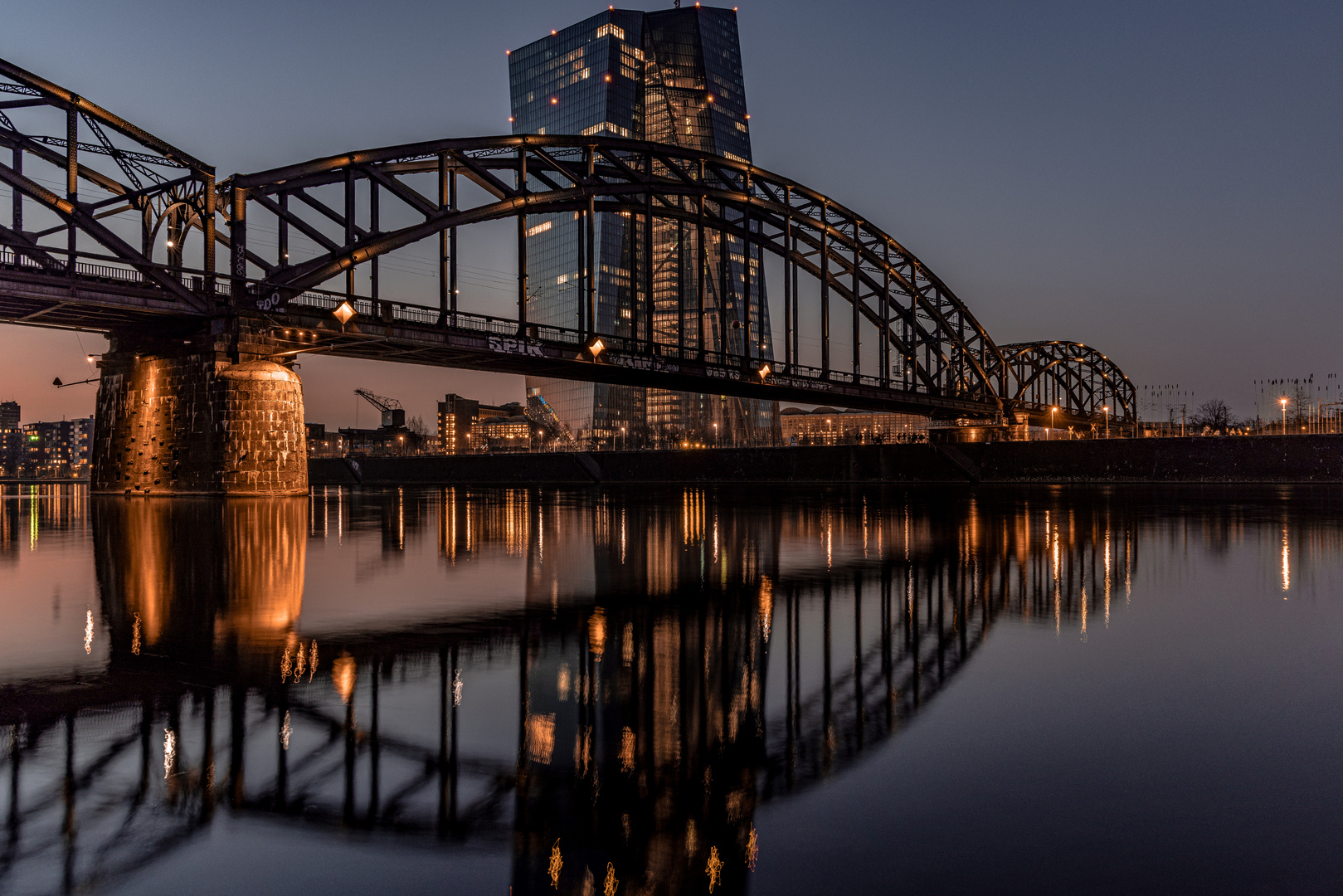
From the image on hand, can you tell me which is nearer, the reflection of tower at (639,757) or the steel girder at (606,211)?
the reflection of tower at (639,757)

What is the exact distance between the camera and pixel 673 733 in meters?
5.15

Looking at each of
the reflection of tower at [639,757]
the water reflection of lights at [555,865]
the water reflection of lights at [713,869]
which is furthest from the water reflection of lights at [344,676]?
the water reflection of lights at [713,869]

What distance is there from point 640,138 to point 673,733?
Answer: 15091 centimetres

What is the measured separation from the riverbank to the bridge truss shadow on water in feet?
157

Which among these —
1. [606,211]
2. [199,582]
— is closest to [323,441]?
[606,211]

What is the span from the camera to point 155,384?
134 ft

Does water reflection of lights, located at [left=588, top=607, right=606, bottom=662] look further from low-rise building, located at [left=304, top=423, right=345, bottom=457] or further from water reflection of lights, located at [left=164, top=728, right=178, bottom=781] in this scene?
low-rise building, located at [left=304, top=423, right=345, bottom=457]

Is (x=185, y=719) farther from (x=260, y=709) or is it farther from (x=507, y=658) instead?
(x=507, y=658)

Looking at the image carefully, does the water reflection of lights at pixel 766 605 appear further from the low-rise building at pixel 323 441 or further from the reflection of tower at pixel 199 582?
the low-rise building at pixel 323 441

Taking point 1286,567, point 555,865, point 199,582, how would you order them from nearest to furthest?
point 555,865 → point 199,582 → point 1286,567

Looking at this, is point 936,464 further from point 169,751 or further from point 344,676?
point 169,751

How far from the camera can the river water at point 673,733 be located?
3504mm

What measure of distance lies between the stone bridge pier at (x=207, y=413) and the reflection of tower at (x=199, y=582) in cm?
1337

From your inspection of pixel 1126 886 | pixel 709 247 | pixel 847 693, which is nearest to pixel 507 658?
pixel 847 693
